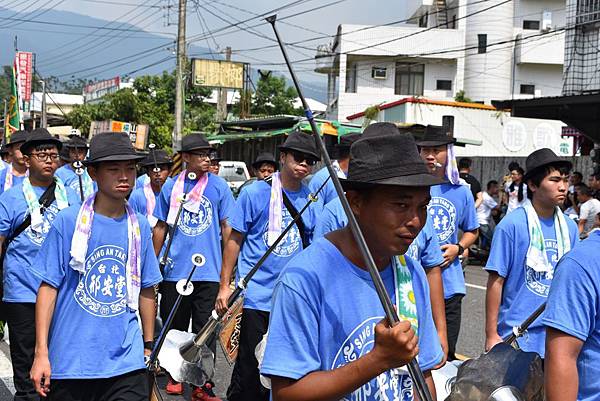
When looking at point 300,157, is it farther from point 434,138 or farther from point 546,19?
point 546,19

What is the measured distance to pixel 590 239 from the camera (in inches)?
118

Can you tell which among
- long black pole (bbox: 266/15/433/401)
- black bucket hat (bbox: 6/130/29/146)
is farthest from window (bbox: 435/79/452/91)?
long black pole (bbox: 266/15/433/401)

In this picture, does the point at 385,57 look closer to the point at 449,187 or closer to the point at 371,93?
the point at 371,93

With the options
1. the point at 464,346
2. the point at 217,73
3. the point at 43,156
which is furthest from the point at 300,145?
the point at 217,73

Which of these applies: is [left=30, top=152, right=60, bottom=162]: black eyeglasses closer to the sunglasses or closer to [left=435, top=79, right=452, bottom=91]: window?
the sunglasses

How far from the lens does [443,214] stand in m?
6.18

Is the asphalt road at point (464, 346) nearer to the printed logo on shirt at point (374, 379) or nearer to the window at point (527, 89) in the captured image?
the printed logo on shirt at point (374, 379)

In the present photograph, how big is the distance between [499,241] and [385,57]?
3942 centimetres

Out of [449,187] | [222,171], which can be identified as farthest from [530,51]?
[449,187]

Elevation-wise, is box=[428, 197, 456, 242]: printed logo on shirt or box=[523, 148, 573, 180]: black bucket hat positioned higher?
box=[523, 148, 573, 180]: black bucket hat

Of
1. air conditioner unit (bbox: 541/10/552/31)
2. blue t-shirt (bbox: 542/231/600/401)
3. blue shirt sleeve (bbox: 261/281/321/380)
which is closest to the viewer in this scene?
blue shirt sleeve (bbox: 261/281/321/380)

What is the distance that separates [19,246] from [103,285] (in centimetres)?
179

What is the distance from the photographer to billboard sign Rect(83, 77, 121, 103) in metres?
61.5

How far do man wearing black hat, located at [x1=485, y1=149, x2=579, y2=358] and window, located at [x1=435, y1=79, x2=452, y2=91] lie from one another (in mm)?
40641
